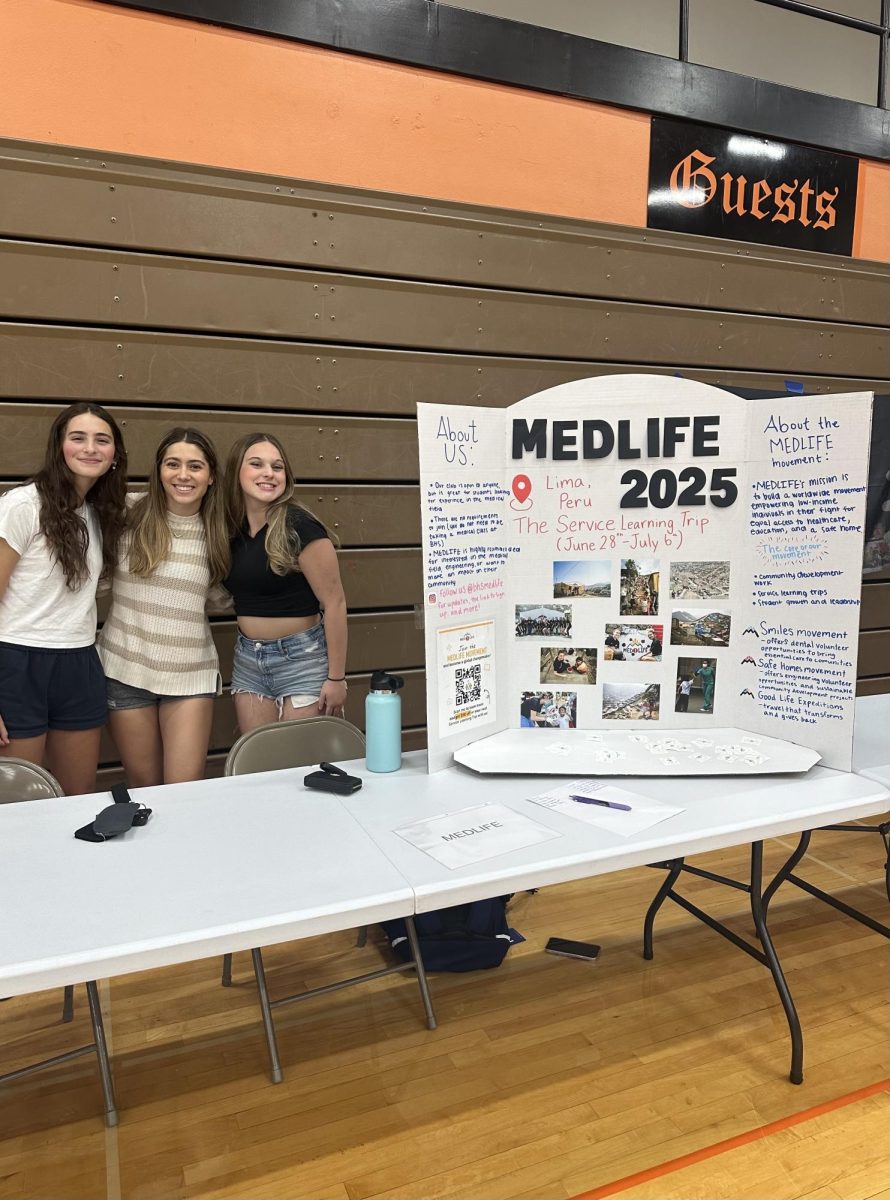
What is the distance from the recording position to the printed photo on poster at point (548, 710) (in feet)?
8.32

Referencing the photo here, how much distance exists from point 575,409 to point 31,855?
1882 mm

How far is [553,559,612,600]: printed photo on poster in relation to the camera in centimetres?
249

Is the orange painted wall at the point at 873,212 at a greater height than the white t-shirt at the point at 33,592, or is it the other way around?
the orange painted wall at the point at 873,212

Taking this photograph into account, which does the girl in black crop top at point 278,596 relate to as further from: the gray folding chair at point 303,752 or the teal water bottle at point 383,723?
the teal water bottle at point 383,723

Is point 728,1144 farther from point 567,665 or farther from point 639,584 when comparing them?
point 639,584

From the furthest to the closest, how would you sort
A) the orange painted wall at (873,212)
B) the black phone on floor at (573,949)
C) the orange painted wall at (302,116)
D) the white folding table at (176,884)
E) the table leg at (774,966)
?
1. the orange painted wall at (873,212)
2. the orange painted wall at (302,116)
3. the black phone on floor at (573,949)
4. the table leg at (774,966)
5. the white folding table at (176,884)

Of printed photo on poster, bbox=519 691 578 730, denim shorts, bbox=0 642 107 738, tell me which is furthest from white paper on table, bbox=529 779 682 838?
denim shorts, bbox=0 642 107 738

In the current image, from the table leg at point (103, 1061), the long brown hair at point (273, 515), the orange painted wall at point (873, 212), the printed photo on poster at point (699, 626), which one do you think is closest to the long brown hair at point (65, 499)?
the long brown hair at point (273, 515)

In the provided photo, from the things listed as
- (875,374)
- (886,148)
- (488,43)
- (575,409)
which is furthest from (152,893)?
(886,148)

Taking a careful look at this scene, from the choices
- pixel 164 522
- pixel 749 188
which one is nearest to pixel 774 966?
pixel 164 522

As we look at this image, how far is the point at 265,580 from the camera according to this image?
2873 millimetres

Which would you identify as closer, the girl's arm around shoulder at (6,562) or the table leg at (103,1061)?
the table leg at (103,1061)

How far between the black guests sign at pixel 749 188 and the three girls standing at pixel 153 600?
3093 mm

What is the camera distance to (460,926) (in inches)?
110
